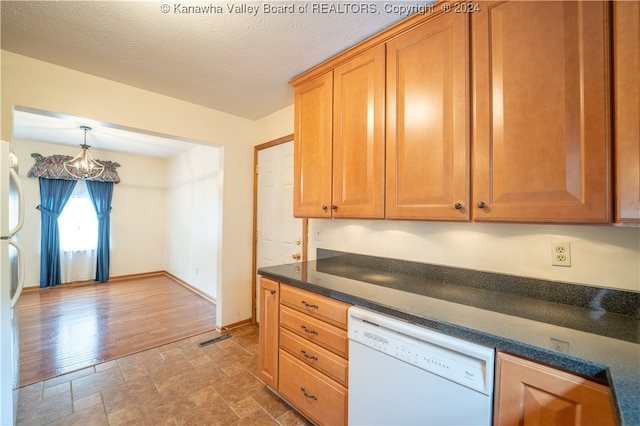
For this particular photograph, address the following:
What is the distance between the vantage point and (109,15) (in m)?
1.48

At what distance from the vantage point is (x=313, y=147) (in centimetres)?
198

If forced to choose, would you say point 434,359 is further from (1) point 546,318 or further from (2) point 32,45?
(2) point 32,45

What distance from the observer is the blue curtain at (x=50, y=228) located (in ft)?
14.2

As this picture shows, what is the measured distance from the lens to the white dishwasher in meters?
0.95

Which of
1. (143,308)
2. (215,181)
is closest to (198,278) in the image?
(143,308)

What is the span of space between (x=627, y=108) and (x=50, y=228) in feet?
21.6

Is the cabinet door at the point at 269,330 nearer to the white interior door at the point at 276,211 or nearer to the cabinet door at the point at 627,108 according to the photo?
the white interior door at the point at 276,211

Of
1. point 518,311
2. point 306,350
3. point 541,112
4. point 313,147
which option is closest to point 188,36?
point 313,147

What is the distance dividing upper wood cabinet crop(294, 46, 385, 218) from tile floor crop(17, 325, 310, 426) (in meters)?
1.41

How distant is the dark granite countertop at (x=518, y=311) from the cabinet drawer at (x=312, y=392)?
0.51 m

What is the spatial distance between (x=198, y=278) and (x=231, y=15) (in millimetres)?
3996

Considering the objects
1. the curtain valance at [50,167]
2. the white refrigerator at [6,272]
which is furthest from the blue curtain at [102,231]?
the white refrigerator at [6,272]

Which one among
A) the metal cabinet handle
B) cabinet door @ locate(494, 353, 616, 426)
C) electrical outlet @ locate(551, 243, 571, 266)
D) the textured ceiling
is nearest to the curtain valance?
the textured ceiling

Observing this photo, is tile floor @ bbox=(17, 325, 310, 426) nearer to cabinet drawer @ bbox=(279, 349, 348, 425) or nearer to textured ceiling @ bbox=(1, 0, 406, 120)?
cabinet drawer @ bbox=(279, 349, 348, 425)
